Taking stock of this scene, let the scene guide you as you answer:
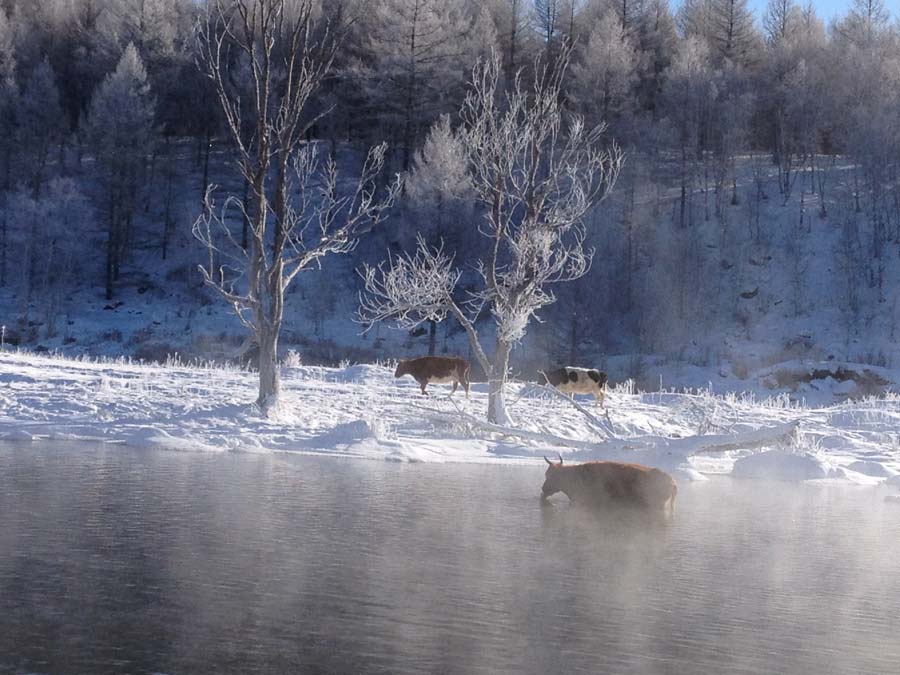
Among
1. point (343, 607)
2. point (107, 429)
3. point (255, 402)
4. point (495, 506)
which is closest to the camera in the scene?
point (343, 607)

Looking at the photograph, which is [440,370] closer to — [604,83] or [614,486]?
[614,486]

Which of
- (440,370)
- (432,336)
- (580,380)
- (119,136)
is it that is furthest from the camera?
(119,136)

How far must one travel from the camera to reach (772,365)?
135 feet

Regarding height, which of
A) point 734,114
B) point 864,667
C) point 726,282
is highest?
point 734,114

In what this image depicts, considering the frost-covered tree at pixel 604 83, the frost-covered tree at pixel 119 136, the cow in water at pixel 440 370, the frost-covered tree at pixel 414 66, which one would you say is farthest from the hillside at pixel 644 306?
the cow in water at pixel 440 370

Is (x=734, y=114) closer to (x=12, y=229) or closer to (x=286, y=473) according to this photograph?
(x=12, y=229)

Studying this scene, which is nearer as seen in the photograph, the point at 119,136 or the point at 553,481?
the point at 553,481

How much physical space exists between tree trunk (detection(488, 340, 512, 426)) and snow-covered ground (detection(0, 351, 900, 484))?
0.38m

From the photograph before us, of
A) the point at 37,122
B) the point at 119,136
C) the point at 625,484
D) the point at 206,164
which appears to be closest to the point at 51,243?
the point at 119,136

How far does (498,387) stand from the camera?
67.6 ft

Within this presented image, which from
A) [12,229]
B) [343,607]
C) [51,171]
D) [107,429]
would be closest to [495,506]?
[343,607]

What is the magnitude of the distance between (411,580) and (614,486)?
14.8 ft

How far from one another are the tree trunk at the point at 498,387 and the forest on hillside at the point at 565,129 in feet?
66.4

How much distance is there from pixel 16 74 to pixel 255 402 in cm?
4516
